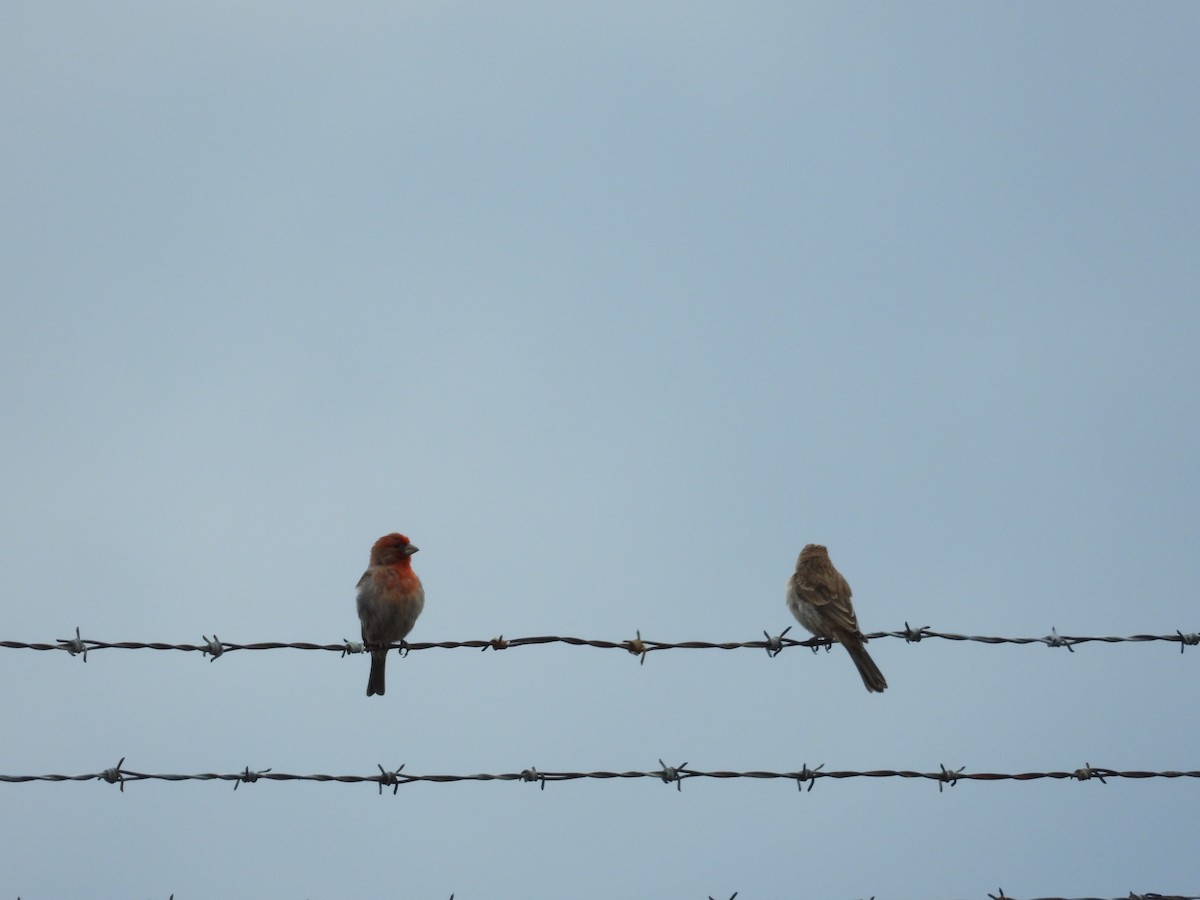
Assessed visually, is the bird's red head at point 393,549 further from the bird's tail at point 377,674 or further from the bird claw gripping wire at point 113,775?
the bird claw gripping wire at point 113,775

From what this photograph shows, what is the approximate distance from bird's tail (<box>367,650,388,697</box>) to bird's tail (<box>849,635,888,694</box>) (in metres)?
3.98

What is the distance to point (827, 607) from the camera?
11.5 m

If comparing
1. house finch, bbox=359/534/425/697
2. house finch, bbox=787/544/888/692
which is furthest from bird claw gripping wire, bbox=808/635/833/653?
house finch, bbox=359/534/425/697

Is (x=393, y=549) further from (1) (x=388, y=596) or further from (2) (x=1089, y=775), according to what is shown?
(2) (x=1089, y=775)

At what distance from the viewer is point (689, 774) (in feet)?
21.9

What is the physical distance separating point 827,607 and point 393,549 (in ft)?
12.9

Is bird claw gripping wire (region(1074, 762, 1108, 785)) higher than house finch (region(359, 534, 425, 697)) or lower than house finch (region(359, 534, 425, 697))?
lower

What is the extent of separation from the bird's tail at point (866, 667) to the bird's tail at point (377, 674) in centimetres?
398

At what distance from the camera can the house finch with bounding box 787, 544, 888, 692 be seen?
10828 millimetres

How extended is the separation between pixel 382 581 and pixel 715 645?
15.7 feet

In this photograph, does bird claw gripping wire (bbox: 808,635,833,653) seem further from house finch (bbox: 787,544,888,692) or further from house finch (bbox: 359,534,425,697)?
house finch (bbox: 359,534,425,697)

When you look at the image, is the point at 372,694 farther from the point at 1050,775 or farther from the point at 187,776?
the point at 1050,775

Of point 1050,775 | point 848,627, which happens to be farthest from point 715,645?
point 848,627

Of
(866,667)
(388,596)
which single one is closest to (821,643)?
(866,667)
